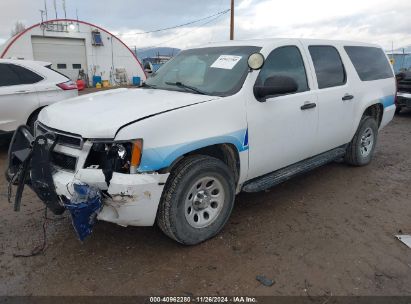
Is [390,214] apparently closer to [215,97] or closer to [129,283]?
[215,97]

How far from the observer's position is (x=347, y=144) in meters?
5.35

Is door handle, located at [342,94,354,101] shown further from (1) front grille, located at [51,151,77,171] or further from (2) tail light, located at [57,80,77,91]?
(2) tail light, located at [57,80,77,91]

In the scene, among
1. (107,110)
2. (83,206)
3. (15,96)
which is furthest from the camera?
(15,96)

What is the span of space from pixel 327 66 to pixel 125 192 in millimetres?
3166

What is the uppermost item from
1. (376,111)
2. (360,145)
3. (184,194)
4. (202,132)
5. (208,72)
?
(208,72)

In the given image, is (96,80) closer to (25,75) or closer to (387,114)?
(25,75)

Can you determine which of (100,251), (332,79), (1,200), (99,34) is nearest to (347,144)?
(332,79)

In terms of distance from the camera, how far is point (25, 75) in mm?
6652

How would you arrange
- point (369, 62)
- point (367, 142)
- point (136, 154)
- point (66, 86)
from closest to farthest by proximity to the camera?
point (136, 154) < point (369, 62) < point (367, 142) < point (66, 86)

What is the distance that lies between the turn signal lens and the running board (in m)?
1.34

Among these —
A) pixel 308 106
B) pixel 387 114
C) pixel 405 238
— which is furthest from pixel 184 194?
pixel 387 114

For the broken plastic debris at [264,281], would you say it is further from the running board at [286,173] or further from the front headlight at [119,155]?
the front headlight at [119,155]

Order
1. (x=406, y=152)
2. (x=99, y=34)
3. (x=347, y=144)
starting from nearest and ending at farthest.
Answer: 1. (x=347, y=144)
2. (x=406, y=152)
3. (x=99, y=34)

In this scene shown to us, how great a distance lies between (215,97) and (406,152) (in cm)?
512
